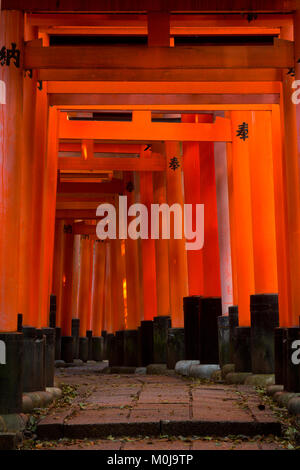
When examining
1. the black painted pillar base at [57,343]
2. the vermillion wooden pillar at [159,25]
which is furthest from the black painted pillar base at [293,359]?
the black painted pillar base at [57,343]

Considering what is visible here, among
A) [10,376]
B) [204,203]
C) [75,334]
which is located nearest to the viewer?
[10,376]

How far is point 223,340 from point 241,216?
2317mm

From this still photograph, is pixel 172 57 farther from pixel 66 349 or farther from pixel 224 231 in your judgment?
pixel 66 349

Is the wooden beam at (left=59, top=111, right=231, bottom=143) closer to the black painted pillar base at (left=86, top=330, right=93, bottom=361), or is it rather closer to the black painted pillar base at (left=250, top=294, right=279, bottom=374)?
the black painted pillar base at (left=250, top=294, right=279, bottom=374)

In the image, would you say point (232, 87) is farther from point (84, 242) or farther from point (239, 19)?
point (84, 242)

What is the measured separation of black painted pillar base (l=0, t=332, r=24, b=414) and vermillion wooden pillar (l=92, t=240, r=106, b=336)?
898 inches

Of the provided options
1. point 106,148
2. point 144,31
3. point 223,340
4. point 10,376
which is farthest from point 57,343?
point 10,376

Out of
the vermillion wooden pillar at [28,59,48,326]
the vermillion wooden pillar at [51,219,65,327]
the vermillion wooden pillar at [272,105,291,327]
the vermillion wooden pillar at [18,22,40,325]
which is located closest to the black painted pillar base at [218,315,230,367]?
the vermillion wooden pillar at [272,105,291,327]

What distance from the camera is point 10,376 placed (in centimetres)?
684

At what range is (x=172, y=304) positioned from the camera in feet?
52.0

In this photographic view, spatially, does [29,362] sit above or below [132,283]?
below

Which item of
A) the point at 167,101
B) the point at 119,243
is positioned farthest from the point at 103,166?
the point at 167,101

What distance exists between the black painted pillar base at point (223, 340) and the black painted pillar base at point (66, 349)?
13496mm

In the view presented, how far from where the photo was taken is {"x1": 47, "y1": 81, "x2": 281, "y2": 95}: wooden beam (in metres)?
8.75
